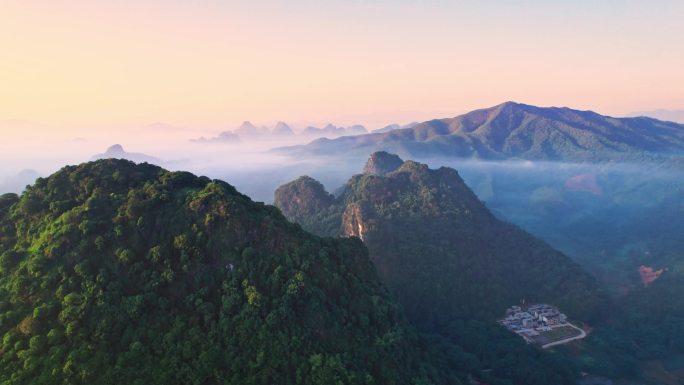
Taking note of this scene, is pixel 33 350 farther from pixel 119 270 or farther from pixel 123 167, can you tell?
pixel 123 167

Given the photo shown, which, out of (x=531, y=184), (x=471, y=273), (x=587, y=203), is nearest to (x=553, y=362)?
(x=471, y=273)

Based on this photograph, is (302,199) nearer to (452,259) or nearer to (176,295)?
(452,259)

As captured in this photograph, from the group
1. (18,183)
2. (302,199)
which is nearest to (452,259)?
(302,199)

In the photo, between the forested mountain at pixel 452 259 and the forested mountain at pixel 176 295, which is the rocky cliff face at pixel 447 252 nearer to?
the forested mountain at pixel 452 259

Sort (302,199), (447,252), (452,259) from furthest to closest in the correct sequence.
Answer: (302,199)
(447,252)
(452,259)

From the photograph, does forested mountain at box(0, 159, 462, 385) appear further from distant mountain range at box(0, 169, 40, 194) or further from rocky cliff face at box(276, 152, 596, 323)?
distant mountain range at box(0, 169, 40, 194)

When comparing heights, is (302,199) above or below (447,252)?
above

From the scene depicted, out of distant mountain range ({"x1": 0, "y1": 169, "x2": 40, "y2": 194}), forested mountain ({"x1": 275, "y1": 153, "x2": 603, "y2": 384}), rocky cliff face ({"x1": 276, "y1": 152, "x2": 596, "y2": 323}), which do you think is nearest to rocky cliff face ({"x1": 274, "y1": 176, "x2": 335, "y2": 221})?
forested mountain ({"x1": 275, "y1": 153, "x2": 603, "y2": 384})
